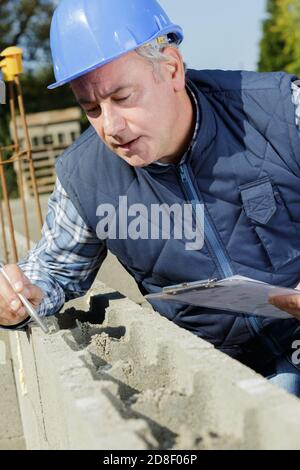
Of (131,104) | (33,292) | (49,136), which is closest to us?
(131,104)

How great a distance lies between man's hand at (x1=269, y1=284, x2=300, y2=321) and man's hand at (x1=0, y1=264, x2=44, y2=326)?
910mm

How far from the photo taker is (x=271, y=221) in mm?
2889

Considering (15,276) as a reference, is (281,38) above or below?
below

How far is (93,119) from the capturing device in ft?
8.79

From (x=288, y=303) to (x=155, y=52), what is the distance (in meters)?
1.02

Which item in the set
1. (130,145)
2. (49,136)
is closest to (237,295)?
(130,145)

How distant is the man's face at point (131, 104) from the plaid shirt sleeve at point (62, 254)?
A: 20.0 inches

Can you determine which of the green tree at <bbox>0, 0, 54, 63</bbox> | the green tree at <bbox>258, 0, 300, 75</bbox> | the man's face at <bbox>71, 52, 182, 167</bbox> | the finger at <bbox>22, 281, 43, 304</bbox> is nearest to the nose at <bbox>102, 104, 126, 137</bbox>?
the man's face at <bbox>71, 52, 182, 167</bbox>

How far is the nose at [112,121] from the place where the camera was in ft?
8.47

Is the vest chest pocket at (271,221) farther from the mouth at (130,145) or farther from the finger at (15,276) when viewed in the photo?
the finger at (15,276)

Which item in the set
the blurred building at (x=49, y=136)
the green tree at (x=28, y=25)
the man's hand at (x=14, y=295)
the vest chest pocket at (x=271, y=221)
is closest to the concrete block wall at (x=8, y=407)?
the man's hand at (x=14, y=295)

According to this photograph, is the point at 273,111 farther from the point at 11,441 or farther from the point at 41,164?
Answer: the point at 41,164

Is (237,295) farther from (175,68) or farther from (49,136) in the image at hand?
(49,136)

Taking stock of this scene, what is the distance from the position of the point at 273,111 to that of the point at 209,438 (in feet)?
4.35
